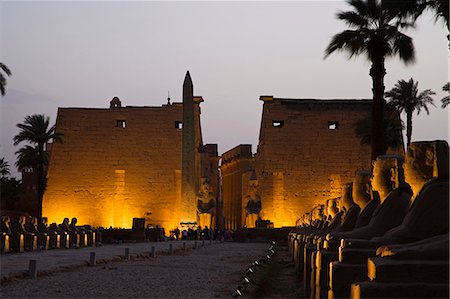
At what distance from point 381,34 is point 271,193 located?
21.9m

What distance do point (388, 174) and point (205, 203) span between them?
28.1 metres

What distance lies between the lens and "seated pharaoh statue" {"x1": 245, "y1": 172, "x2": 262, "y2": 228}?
34062 mm

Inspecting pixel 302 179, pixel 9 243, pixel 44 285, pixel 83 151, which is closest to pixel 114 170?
pixel 83 151

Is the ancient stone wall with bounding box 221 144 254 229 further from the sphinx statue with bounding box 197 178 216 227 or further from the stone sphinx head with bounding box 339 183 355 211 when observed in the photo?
the stone sphinx head with bounding box 339 183 355 211

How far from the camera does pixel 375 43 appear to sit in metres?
16.2

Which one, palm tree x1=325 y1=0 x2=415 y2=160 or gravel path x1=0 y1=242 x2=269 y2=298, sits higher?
palm tree x1=325 y1=0 x2=415 y2=160

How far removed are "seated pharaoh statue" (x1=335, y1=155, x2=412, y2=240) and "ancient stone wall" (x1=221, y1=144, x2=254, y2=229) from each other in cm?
3288

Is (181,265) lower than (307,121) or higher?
lower

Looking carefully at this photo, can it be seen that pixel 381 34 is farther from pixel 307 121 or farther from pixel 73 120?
pixel 73 120

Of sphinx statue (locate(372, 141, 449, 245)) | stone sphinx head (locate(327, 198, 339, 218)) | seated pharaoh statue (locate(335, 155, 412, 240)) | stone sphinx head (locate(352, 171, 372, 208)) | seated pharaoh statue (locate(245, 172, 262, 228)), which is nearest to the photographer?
sphinx statue (locate(372, 141, 449, 245))

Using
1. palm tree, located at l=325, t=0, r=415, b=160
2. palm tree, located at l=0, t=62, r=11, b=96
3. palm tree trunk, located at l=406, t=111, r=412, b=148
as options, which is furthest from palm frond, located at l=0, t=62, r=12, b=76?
palm tree trunk, located at l=406, t=111, r=412, b=148

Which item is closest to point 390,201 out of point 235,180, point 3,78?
point 3,78

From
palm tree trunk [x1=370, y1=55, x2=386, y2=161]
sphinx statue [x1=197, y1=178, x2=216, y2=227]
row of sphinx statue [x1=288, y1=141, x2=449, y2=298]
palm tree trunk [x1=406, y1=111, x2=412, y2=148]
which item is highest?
palm tree trunk [x1=406, y1=111, x2=412, y2=148]

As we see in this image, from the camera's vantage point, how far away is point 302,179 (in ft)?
125
